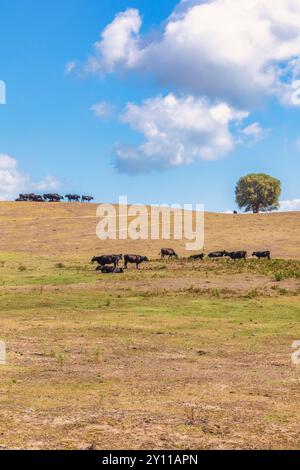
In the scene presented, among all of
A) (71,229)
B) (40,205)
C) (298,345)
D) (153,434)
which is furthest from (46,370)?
(40,205)

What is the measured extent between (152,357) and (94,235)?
5253 cm

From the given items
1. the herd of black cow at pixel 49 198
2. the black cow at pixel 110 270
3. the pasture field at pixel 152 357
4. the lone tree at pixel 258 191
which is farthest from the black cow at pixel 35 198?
the black cow at pixel 110 270

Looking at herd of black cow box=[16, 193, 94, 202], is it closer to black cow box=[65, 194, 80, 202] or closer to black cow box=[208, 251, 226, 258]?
black cow box=[65, 194, 80, 202]

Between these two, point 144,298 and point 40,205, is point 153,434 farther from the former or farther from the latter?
point 40,205

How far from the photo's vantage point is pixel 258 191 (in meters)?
128

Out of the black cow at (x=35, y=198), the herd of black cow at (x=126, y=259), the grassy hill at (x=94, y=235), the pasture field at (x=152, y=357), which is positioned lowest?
the pasture field at (x=152, y=357)

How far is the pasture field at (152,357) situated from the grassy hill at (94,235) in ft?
50.3

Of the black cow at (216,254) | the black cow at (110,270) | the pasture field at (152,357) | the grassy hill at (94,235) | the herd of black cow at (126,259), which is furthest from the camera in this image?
the grassy hill at (94,235)

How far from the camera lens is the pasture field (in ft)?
35.1

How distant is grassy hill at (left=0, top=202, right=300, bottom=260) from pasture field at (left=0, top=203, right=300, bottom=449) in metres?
Result: 15.3

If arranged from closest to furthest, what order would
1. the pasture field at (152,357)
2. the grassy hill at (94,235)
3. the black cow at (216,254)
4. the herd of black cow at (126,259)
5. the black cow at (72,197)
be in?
the pasture field at (152,357) < the herd of black cow at (126,259) < the black cow at (216,254) < the grassy hill at (94,235) < the black cow at (72,197)

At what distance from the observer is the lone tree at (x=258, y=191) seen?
5000 inches

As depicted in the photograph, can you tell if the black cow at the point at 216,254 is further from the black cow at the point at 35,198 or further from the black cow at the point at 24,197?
the black cow at the point at 24,197

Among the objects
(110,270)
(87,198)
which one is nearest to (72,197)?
(87,198)
